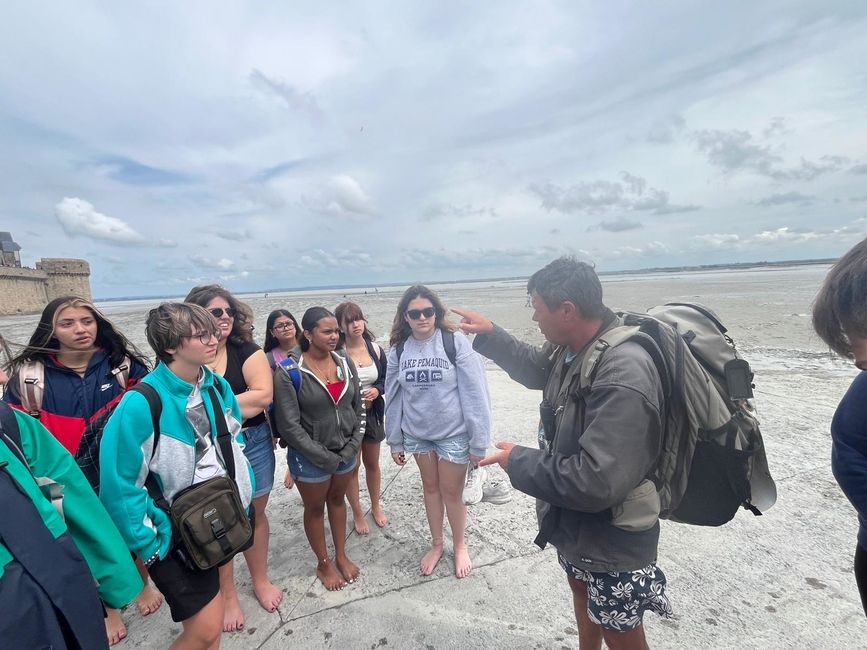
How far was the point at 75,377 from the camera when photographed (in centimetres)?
254

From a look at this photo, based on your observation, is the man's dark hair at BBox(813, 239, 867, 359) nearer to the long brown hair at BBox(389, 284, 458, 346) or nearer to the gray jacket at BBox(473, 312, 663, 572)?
the gray jacket at BBox(473, 312, 663, 572)

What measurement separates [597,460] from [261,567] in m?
2.64

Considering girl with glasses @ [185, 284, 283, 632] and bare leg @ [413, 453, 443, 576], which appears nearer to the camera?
girl with glasses @ [185, 284, 283, 632]

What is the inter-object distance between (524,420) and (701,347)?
4.68m

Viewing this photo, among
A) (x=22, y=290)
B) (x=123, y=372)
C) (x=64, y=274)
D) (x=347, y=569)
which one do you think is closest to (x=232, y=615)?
(x=347, y=569)

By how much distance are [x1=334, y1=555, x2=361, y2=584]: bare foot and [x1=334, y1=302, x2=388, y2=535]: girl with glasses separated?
1.94 feet

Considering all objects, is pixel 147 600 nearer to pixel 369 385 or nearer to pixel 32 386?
pixel 32 386

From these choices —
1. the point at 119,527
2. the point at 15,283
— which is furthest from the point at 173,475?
the point at 15,283

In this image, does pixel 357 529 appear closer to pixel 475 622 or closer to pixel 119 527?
pixel 475 622

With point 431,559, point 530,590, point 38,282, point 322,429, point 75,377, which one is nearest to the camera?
point 75,377

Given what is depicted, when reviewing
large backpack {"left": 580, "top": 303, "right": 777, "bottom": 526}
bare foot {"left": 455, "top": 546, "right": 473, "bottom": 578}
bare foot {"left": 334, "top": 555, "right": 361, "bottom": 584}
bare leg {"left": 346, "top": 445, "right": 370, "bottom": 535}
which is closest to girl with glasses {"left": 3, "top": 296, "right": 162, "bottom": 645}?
bare foot {"left": 334, "top": 555, "right": 361, "bottom": 584}

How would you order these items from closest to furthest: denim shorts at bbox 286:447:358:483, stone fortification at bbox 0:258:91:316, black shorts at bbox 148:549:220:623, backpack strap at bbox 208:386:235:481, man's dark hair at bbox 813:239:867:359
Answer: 1. man's dark hair at bbox 813:239:867:359
2. black shorts at bbox 148:549:220:623
3. backpack strap at bbox 208:386:235:481
4. denim shorts at bbox 286:447:358:483
5. stone fortification at bbox 0:258:91:316

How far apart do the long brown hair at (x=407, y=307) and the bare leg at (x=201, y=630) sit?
2000mm

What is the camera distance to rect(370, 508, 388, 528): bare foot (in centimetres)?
381
